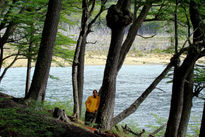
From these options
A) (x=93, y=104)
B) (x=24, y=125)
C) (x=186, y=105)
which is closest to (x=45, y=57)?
(x=93, y=104)

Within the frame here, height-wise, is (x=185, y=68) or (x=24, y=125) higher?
(x=185, y=68)

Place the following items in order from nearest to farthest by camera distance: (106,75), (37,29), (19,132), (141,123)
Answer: (19,132), (106,75), (37,29), (141,123)

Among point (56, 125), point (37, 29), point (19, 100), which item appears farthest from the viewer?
point (37, 29)

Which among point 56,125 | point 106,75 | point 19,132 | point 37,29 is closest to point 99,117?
point 106,75

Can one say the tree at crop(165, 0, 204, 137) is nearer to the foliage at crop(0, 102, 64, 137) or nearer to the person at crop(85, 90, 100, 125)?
the person at crop(85, 90, 100, 125)

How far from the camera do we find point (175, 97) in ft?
24.8

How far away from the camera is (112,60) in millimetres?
6855

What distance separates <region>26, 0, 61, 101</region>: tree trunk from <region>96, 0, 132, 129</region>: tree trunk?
4.38 feet

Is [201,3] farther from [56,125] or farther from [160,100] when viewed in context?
[160,100]

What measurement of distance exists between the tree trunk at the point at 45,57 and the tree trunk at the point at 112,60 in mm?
1334

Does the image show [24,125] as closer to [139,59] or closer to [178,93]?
[178,93]

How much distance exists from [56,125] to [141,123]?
14.3m

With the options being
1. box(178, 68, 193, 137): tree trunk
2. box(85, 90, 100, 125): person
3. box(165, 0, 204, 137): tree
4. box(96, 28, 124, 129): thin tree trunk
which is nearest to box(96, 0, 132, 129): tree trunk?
box(96, 28, 124, 129): thin tree trunk

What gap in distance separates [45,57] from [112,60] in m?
1.66
